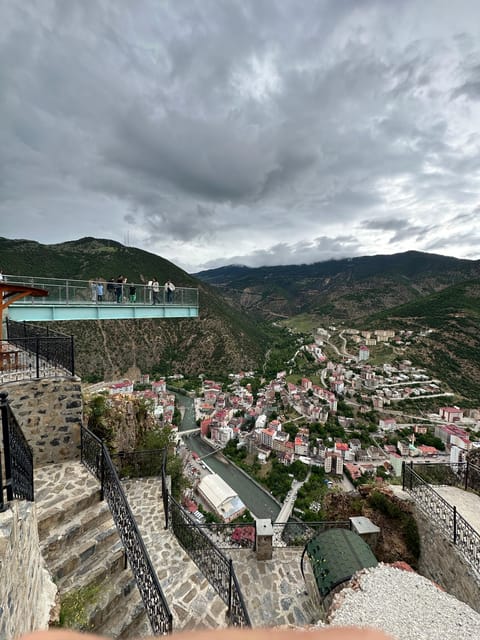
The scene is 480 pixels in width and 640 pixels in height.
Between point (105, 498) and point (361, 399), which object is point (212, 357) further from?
point (105, 498)

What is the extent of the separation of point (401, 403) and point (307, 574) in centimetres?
3765

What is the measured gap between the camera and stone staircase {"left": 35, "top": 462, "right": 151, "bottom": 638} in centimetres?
350

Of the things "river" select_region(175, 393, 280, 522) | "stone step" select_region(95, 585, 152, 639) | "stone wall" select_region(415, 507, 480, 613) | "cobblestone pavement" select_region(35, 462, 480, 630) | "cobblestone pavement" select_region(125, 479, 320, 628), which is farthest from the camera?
"river" select_region(175, 393, 280, 522)

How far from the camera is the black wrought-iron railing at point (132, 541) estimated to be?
3205mm

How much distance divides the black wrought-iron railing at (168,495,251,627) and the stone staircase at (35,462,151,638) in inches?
46.4

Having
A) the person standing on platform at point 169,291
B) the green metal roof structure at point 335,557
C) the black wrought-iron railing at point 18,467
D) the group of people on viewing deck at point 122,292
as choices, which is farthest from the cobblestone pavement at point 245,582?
the person standing on platform at point 169,291

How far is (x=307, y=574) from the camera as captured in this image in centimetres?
532

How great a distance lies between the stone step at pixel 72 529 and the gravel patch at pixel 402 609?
3.94m

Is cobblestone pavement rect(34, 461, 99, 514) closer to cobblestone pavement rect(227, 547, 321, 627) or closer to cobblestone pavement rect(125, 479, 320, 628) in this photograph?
cobblestone pavement rect(125, 479, 320, 628)

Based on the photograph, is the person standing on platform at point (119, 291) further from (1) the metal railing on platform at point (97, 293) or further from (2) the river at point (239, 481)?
(2) the river at point (239, 481)

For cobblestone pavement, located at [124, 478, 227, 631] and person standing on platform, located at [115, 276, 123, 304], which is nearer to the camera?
cobblestone pavement, located at [124, 478, 227, 631]

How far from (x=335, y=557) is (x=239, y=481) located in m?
25.6

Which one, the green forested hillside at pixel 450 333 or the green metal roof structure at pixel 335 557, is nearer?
the green metal roof structure at pixel 335 557

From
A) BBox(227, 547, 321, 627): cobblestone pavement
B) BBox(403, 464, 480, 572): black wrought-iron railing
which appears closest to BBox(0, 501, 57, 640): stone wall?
BBox(227, 547, 321, 627): cobblestone pavement
